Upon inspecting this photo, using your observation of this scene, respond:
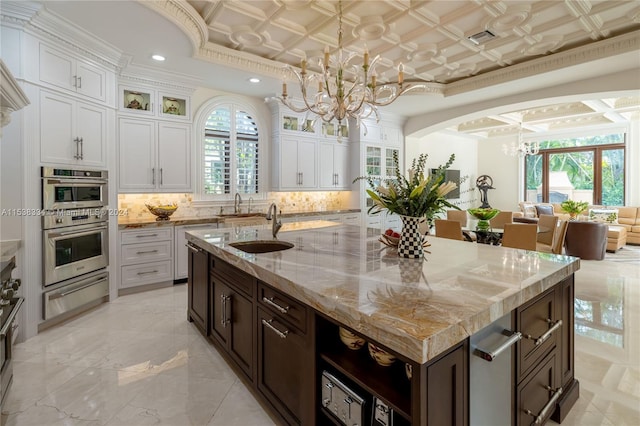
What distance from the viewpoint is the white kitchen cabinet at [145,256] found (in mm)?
4129

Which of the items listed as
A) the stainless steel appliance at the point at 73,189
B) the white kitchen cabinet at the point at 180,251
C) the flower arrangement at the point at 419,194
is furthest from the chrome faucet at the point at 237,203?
the flower arrangement at the point at 419,194

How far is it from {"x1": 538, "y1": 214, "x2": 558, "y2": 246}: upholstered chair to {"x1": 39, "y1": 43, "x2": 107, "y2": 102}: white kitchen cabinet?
5967 millimetres

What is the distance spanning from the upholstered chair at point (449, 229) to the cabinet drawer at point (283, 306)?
3.21m

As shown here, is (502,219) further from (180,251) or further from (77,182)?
(77,182)

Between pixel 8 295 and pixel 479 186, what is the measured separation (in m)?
11.0

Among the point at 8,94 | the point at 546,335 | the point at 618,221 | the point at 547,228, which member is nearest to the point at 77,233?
the point at 8,94

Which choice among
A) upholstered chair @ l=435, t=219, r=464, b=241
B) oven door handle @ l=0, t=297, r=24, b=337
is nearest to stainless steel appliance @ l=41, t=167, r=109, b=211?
oven door handle @ l=0, t=297, r=24, b=337

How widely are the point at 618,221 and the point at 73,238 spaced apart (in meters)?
10.9

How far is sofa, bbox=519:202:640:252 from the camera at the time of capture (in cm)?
690

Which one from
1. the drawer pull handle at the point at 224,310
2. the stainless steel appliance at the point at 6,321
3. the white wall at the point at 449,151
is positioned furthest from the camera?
the white wall at the point at 449,151

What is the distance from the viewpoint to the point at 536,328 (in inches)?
65.4

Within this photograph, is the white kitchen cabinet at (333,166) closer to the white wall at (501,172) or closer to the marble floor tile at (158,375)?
the marble floor tile at (158,375)

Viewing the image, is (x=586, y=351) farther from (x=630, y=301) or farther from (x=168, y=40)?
(x=168, y=40)

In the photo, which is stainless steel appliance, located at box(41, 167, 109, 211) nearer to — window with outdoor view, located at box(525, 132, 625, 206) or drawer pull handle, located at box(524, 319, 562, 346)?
drawer pull handle, located at box(524, 319, 562, 346)
